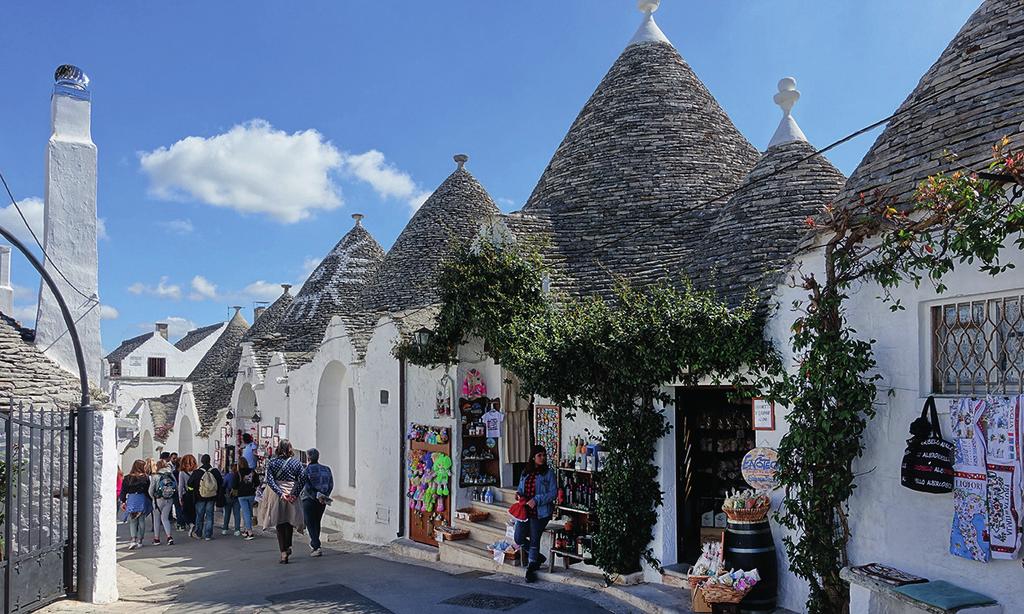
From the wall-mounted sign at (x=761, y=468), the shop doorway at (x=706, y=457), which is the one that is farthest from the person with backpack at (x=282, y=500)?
the wall-mounted sign at (x=761, y=468)

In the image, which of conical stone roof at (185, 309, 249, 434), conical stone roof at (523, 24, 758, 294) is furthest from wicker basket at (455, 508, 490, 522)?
A: conical stone roof at (185, 309, 249, 434)

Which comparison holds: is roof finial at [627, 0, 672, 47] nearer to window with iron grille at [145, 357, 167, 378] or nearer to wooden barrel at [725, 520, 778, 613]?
wooden barrel at [725, 520, 778, 613]

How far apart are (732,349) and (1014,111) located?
10.2ft

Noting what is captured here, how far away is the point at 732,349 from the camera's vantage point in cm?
807

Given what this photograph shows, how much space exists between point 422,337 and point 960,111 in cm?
817

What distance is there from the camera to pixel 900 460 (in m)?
6.44

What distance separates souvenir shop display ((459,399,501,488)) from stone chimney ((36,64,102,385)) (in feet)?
17.2

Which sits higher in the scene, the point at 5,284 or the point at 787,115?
the point at 787,115

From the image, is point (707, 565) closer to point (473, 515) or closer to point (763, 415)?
point (763, 415)

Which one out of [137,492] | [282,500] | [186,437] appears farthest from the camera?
[186,437]

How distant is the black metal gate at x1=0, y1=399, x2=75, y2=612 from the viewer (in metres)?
7.45

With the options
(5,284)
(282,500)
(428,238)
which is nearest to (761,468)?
(282,500)

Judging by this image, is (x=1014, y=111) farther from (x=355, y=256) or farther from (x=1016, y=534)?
(x=355, y=256)

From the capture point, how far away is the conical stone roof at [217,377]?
29.0 metres
